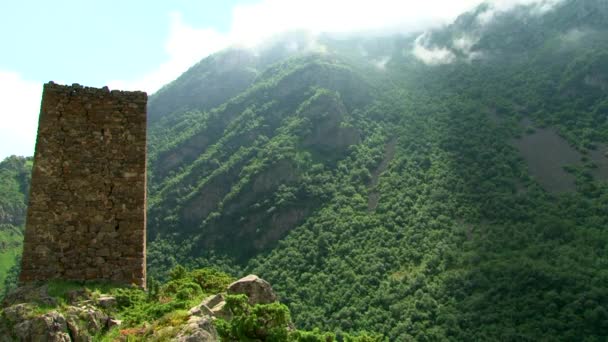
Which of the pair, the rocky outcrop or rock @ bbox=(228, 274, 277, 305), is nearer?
the rocky outcrop

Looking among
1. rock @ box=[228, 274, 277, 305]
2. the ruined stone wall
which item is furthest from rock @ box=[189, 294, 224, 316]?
the ruined stone wall

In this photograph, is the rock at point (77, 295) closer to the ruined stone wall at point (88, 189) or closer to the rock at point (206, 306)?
the ruined stone wall at point (88, 189)

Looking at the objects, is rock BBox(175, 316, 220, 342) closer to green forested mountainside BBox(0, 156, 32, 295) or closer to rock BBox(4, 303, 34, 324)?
rock BBox(4, 303, 34, 324)

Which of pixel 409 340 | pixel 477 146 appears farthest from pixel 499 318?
pixel 477 146

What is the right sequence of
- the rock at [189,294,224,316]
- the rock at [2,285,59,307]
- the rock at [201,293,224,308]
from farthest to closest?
the rock at [201,293,224,308] → the rock at [2,285,59,307] → the rock at [189,294,224,316]

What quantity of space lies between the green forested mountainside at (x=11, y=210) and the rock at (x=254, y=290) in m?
79.1

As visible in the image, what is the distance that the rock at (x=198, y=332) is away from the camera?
29.0 ft

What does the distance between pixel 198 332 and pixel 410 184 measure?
395ft

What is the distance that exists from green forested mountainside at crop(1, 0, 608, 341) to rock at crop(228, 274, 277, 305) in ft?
227

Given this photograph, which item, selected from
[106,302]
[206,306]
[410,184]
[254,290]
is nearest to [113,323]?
[106,302]

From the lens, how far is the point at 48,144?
40.7ft

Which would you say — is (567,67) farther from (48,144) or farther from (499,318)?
(48,144)

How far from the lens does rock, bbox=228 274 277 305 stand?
13484 mm

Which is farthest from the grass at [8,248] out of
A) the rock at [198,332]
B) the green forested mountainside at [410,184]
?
the rock at [198,332]
